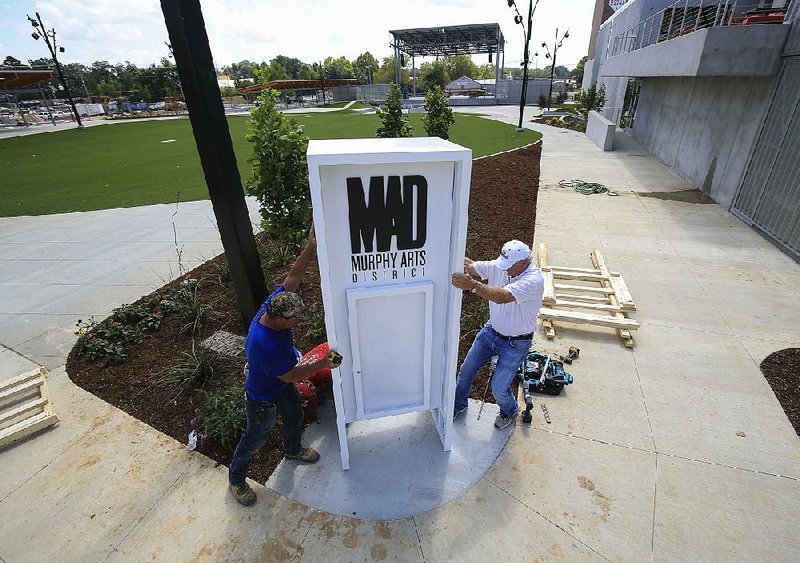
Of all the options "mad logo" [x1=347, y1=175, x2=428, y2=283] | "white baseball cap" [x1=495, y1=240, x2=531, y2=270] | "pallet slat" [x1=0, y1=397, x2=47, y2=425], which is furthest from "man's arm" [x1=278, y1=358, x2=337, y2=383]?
"pallet slat" [x1=0, y1=397, x2=47, y2=425]

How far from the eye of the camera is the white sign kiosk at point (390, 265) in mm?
2727

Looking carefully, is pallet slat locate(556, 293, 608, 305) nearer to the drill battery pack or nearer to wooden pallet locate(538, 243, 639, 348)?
wooden pallet locate(538, 243, 639, 348)

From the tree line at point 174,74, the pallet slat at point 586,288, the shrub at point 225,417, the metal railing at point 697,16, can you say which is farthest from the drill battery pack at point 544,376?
the tree line at point 174,74

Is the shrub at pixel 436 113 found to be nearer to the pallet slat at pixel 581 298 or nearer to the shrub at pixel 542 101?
the pallet slat at pixel 581 298

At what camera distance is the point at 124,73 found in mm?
85000

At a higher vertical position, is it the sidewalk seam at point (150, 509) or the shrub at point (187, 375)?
the shrub at point (187, 375)

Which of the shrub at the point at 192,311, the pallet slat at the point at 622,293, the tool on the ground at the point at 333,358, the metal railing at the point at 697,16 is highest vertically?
the metal railing at the point at 697,16

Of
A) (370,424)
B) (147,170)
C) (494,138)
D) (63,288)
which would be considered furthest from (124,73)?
(370,424)

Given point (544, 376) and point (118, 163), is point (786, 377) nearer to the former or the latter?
point (544, 376)

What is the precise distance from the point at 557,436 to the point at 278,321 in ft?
10.1

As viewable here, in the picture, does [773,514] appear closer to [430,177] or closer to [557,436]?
[557,436]

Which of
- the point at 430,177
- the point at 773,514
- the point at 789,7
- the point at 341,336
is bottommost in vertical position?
the point at 773,514

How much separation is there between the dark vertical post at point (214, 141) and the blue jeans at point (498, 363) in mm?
2888

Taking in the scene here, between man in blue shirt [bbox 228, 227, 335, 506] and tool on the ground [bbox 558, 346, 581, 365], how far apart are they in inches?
130
